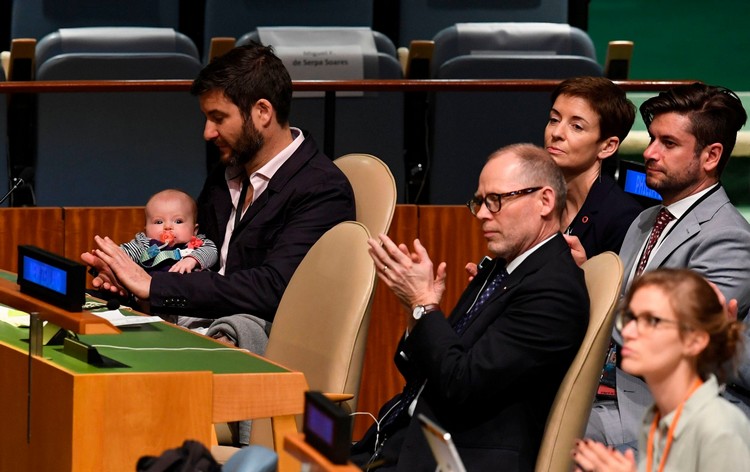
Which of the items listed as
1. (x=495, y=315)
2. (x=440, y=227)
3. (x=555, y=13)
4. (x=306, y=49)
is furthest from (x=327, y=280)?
(x=555, y=13)

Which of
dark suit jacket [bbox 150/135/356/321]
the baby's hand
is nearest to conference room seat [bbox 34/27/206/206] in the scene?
dark suit jacket [bbox 150/135/356/321]

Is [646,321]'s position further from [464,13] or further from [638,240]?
[464,13]

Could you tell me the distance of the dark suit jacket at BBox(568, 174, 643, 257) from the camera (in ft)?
10.8

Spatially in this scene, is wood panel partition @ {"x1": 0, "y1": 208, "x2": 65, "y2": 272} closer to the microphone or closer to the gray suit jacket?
the microphone

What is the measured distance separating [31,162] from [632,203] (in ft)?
7.21

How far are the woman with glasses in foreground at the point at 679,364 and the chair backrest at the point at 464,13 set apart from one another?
14.5 feet

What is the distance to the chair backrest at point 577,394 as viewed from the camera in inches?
95.6

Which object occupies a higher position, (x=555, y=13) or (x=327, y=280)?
(x=555, y=13)

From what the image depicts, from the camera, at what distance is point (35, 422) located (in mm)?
2500

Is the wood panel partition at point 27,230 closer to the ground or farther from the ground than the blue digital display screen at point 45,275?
closer to the ground

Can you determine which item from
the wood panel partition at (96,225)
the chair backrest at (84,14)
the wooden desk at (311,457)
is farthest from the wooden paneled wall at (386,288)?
the wooden desk at (311,457)

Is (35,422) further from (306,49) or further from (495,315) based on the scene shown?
(306,49)

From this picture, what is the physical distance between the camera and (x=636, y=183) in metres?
3.70

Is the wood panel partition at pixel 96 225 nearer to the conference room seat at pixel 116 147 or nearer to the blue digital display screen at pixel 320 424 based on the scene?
the conference room seat at pixel 116 147
